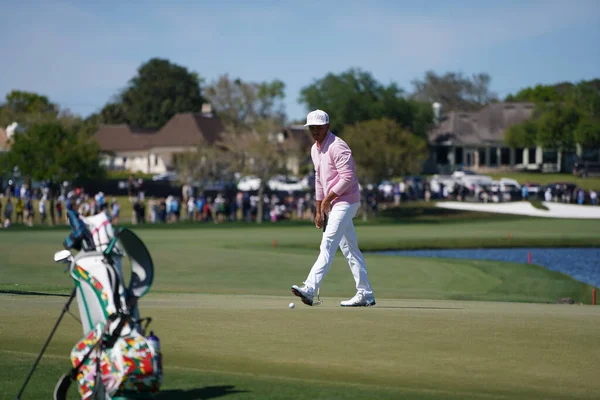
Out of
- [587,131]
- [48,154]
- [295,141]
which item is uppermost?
[587,131]

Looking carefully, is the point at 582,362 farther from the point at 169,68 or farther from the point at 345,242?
the point at 169,68

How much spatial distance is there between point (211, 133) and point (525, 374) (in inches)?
4046

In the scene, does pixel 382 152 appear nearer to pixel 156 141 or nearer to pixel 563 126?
pixel 563 126

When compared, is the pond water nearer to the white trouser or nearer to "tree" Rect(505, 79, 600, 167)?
the white trouser

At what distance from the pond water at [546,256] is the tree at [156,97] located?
105 meters

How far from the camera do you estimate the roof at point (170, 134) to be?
108 metres

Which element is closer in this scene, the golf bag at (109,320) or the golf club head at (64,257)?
the golf bag at (109,320)

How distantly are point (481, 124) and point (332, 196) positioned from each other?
108390 mm

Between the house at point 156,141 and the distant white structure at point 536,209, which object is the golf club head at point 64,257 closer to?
the distant white structure at point 536,209

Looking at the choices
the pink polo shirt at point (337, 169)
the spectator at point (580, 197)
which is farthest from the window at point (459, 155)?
the pink polo shirt at point (337, 169)

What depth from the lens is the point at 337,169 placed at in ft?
36.4

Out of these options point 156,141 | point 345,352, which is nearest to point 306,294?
point 345,352

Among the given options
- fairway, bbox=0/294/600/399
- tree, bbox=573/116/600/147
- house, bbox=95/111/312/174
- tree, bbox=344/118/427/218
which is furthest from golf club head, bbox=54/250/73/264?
tree, bbox=573/116/600/147

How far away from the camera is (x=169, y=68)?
14300 cm
